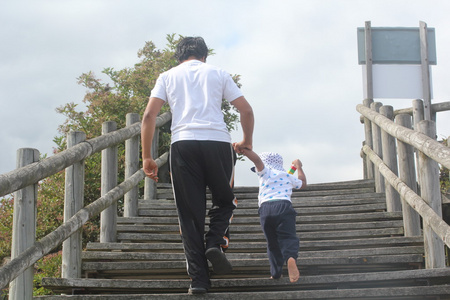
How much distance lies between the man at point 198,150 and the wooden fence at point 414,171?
134 centimetres

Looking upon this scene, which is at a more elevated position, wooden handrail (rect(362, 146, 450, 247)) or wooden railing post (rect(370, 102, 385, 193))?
wooden railing post (rect(370, 102, 385, 193))

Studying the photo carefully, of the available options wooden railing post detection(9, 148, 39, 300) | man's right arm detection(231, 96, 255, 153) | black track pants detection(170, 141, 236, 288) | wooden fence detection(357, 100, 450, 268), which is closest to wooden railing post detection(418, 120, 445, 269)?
wooden fence detection(357, 100, 450, 268)

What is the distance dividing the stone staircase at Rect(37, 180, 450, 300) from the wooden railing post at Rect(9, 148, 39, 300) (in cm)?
40

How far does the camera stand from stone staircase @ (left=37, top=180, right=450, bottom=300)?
15.1ft

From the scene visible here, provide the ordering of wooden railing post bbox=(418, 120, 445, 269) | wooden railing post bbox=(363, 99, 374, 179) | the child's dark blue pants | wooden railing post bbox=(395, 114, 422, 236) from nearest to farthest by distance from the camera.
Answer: the child's dark blue pants
wooden railing post bbox=(418, 120, 445, 269)
wooden railing post bbox=(395, 114, 422, 236)
wooden railing post bbox=(363, 99, 374, 179)

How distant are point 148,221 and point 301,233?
1486mm

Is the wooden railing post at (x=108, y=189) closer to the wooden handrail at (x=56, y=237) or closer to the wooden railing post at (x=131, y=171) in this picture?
the wooden handrail at (x=56, y=237)

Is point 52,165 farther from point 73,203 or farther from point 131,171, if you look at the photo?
point 131,171

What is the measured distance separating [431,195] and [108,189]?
269 cm

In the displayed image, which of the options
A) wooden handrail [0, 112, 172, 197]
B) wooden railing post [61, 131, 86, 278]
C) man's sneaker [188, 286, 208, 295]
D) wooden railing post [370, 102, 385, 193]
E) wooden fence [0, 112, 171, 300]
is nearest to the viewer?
wooden handrail [0, 112, 172, 197]

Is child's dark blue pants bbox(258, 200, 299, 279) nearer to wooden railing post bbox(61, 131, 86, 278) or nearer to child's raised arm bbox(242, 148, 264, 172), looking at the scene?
child's raised arm bbox(242, 148, 264, 172)

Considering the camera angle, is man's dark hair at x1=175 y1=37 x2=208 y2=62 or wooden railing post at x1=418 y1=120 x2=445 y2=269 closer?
man's dark hair at x1=175 y1=37 x2=208 y2=62

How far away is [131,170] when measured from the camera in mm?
6840

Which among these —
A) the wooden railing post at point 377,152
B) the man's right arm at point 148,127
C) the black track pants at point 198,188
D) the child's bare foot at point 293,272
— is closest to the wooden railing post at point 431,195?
the child's bare foot at point 293,272
